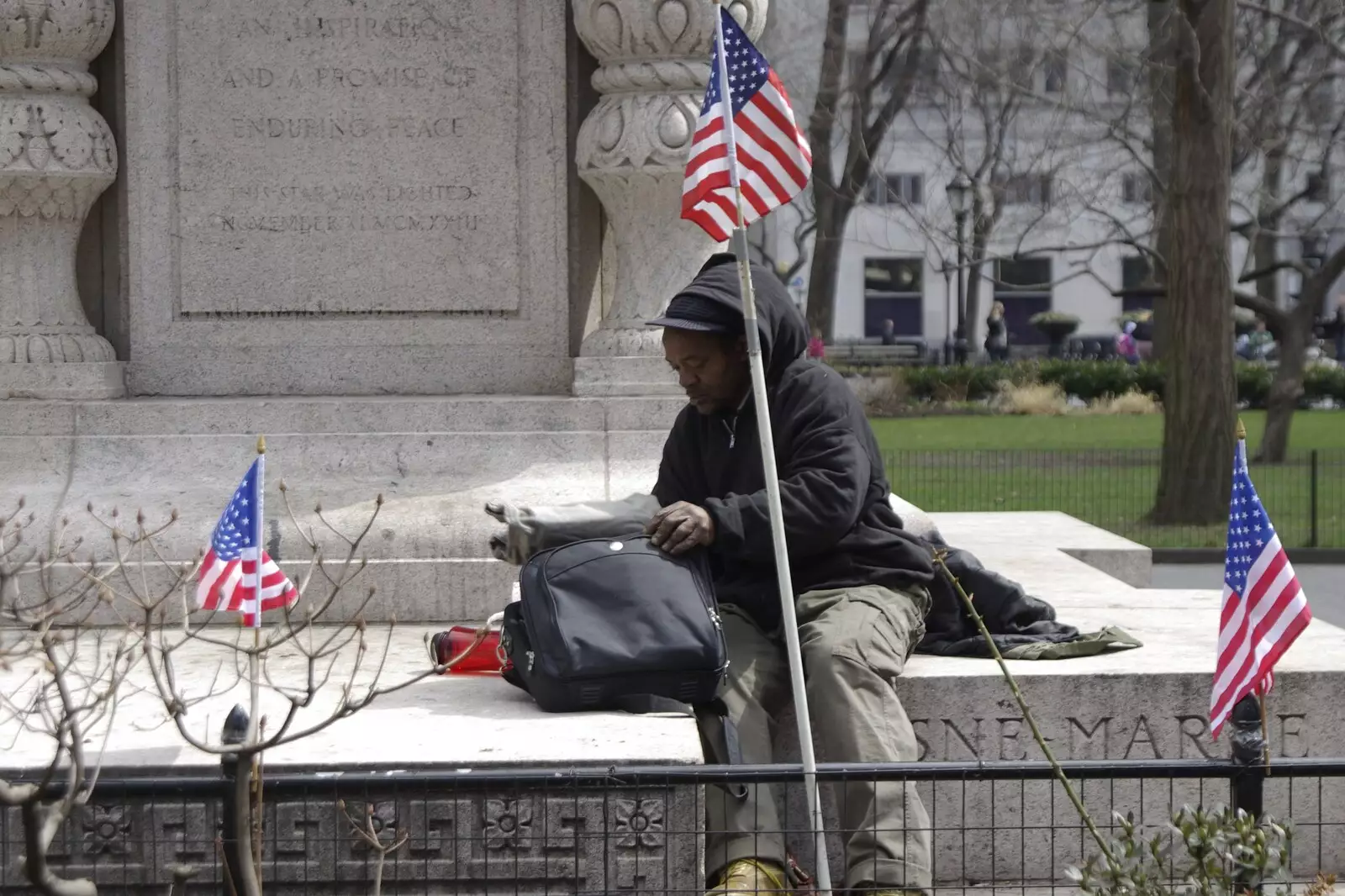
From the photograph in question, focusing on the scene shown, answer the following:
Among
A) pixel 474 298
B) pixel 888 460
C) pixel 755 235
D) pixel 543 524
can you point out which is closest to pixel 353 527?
pixel 474 298

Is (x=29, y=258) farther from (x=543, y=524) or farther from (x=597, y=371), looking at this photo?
(x=543, y=524)

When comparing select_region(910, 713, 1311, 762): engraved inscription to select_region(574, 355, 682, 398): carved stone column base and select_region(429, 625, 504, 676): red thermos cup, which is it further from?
select_region(574, 355, 682, 398): carved stone column base

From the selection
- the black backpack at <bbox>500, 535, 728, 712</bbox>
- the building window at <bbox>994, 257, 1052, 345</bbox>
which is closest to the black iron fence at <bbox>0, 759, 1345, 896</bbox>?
the black backpack at <bbox>500, 535, 728, 712</bbox>

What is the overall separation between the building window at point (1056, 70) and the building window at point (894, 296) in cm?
1150

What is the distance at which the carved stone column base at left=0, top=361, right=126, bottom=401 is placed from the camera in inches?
321

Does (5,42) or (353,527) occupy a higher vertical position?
(5,42)

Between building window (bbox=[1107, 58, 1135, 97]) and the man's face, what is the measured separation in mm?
26005

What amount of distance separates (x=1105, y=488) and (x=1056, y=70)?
23743mm

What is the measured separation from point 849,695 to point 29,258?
4329mm

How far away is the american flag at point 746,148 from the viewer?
205 inches

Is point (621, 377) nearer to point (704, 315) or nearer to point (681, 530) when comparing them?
point (704, 315)

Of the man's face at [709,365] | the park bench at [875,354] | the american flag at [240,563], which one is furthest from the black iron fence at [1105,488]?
the park bench at [875,354]

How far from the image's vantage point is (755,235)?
56.0m

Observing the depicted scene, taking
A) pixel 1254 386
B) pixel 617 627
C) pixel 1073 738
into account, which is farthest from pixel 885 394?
pixel 617 627
